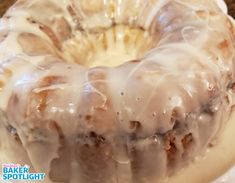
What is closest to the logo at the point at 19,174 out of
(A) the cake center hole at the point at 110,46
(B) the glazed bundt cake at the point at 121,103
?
(B) the glazed bundt cake at the point at 121,103

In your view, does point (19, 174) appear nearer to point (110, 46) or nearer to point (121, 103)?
point (121, 103)

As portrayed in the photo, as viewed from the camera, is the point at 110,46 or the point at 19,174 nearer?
the point at 19,174

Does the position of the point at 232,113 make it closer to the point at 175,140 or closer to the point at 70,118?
the point at 175,140

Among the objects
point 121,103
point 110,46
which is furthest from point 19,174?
point 110,46

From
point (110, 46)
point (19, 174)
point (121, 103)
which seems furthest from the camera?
point (110, 46)

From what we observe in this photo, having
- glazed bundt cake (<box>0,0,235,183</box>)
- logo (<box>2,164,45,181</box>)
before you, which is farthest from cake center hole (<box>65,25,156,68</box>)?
logo (<box>2,164,45,181</box>)

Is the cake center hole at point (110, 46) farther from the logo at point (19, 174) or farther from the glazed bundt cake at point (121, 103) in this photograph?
the logo at point (19, 174)
